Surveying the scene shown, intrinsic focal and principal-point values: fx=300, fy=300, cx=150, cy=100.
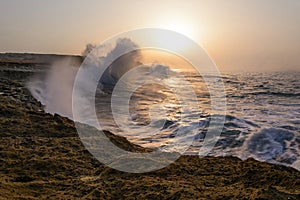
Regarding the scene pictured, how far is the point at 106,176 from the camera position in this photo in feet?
14.0

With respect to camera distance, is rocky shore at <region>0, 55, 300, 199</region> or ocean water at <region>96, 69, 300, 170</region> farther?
ocean water at <region>96, 69, 300, 170</region>

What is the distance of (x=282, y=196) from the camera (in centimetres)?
329

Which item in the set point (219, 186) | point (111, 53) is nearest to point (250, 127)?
point (219, 186)

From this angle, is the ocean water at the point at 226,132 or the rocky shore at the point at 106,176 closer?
the rocky shore at the point at 106,176

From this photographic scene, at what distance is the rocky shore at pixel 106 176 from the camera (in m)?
Answer: 3.62

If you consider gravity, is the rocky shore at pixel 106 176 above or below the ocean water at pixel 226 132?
above

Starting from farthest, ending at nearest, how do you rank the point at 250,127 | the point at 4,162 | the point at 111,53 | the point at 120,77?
1. the point at 120,77
2. the point at 111,53
3. the point at 250,127
4. the point at 4,162

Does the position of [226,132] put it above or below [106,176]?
below

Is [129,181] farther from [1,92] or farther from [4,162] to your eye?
[1,92]

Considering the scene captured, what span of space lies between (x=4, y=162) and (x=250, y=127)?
7.19 meters

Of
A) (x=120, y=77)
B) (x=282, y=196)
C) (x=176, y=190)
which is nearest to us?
(x=282, y=196)

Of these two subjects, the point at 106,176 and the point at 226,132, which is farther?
the point at 226,132

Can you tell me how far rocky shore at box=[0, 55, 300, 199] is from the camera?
11.9 ft

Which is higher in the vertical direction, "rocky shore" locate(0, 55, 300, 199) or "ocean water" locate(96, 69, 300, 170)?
"rocky shore" locate(0, 55, 300, 199)
